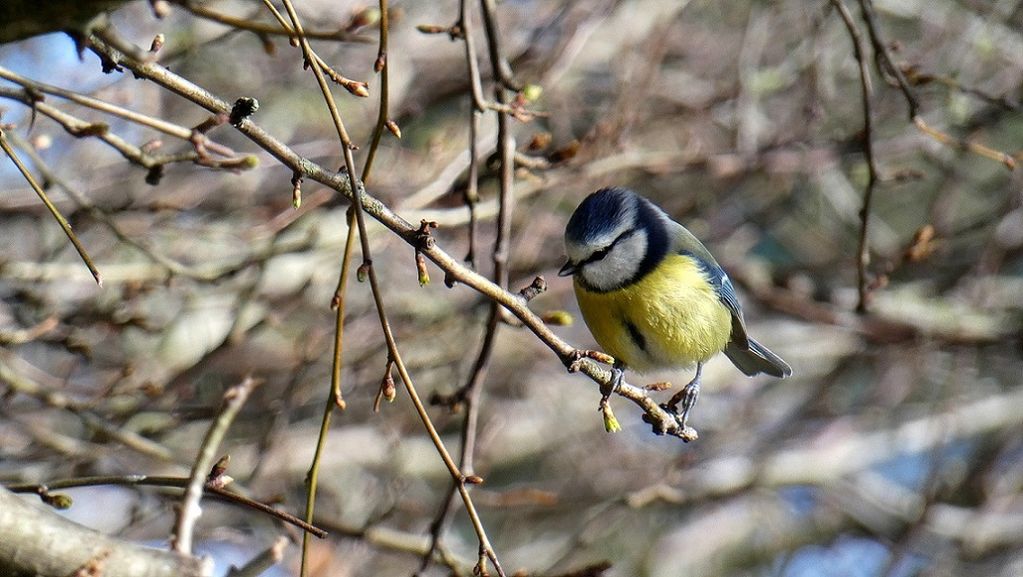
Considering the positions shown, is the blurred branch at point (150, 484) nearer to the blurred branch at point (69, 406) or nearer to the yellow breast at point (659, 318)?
the blurred branch at point (69, 406)

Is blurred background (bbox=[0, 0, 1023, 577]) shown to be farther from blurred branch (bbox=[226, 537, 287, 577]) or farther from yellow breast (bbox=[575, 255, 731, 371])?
blurred branch (bbox=[226, 537, 287, 577])

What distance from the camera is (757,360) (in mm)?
3689

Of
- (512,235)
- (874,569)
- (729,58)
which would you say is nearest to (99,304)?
(512,235)

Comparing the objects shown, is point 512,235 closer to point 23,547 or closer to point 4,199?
point 4,199

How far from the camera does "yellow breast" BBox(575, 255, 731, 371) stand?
311 centimetres

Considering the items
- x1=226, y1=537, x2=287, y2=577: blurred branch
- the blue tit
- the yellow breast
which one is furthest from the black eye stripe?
x1=226, y1=537, x2=287, y2=577: blurred branch

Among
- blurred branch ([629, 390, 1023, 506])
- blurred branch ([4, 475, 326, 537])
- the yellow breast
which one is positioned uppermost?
Answer: blurred branch ([4, 475, 326, 537])

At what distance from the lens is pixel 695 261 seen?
3330 millimetres

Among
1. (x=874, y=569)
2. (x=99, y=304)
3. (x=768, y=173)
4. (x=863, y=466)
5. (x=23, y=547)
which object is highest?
(x=99, y=304)

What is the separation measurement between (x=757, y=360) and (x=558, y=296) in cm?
156

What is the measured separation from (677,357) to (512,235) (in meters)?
1.73

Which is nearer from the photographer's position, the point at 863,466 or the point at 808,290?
the point at 808,290

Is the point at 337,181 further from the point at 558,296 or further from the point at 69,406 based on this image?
the point at 558,296

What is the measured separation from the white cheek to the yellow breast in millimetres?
29
